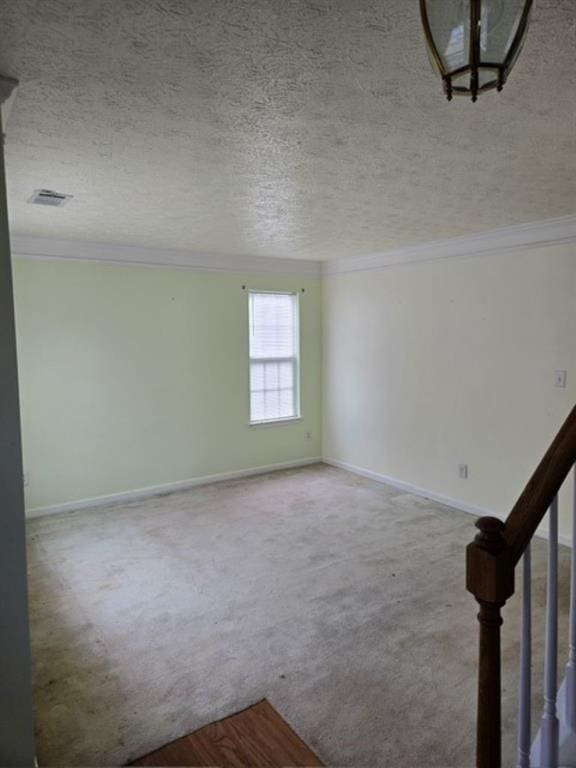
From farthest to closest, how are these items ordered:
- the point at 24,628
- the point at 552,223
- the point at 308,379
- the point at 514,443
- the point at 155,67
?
the point at 308,379
the point at 514,443
the point at 552,223
the point at 24,628
the point at 155,67

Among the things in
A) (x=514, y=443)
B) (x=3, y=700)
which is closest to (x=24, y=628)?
(x=3, y=700)

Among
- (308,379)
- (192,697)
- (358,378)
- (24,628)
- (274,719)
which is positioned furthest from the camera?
(308,379)

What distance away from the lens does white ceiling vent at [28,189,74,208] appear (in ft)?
9.30

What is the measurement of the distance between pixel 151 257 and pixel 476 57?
4.19m

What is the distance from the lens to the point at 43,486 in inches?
172

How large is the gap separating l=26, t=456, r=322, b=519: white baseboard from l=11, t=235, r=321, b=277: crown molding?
214 centimetres

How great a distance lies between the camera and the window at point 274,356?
5551mm

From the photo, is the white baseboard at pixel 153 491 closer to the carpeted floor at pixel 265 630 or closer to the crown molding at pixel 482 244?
the carpeted floor at pixel 265 630

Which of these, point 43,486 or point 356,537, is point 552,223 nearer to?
point 356,537

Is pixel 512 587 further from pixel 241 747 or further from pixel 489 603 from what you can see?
pixel 241 747

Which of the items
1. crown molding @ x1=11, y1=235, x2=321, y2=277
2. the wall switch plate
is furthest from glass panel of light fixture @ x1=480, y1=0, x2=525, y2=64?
crown molding @ x1=11, y1=235, x2=321, y2=277

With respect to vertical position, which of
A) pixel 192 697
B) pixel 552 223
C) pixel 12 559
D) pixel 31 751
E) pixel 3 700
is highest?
pixel 552 223

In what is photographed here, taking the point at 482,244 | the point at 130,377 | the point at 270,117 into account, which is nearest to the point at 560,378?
the point at 482,244

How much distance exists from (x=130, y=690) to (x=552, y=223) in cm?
387
